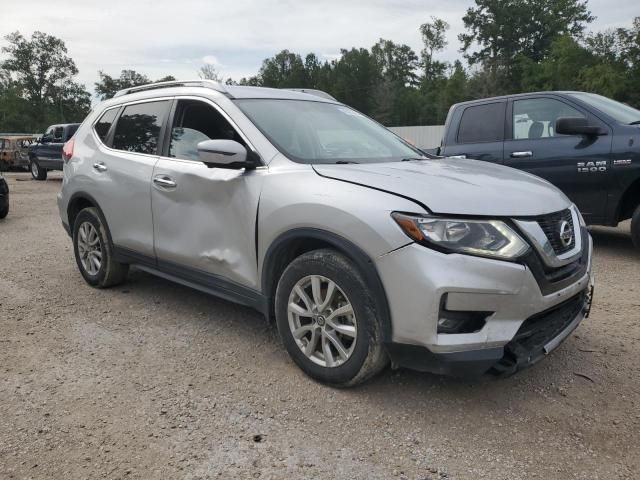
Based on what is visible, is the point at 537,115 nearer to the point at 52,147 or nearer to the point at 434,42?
the point at 52,147

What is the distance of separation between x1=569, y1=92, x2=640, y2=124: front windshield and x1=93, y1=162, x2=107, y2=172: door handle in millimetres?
5077

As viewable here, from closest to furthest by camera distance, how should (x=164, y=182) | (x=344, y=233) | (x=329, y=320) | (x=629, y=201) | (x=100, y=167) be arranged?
(x=344, y=233)
(x=329, y=320)
(x=164, y=182)
(x=100, y=167)
(x=629, y=201)

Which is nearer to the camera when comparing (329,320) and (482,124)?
(329,320)

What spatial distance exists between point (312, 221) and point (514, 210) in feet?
3.40

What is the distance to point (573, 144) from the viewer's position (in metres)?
6.00

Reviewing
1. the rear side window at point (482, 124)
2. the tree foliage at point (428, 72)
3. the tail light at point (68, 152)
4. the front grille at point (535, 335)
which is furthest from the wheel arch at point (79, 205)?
the tree foliage at point (428, 72)

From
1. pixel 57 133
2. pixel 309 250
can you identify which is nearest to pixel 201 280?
pixel 309 250

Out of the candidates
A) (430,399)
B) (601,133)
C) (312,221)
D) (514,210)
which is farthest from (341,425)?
(601,133)

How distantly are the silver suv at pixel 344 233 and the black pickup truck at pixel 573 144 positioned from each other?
2666mm

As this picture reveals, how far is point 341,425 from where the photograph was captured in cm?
273

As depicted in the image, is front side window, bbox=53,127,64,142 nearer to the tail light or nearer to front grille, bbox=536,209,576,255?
the tail light

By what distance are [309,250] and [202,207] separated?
2.96 feet

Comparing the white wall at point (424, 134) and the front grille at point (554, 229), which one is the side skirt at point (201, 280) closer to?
the front grille at point (554, 229)

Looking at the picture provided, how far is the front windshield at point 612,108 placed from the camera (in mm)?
5914
